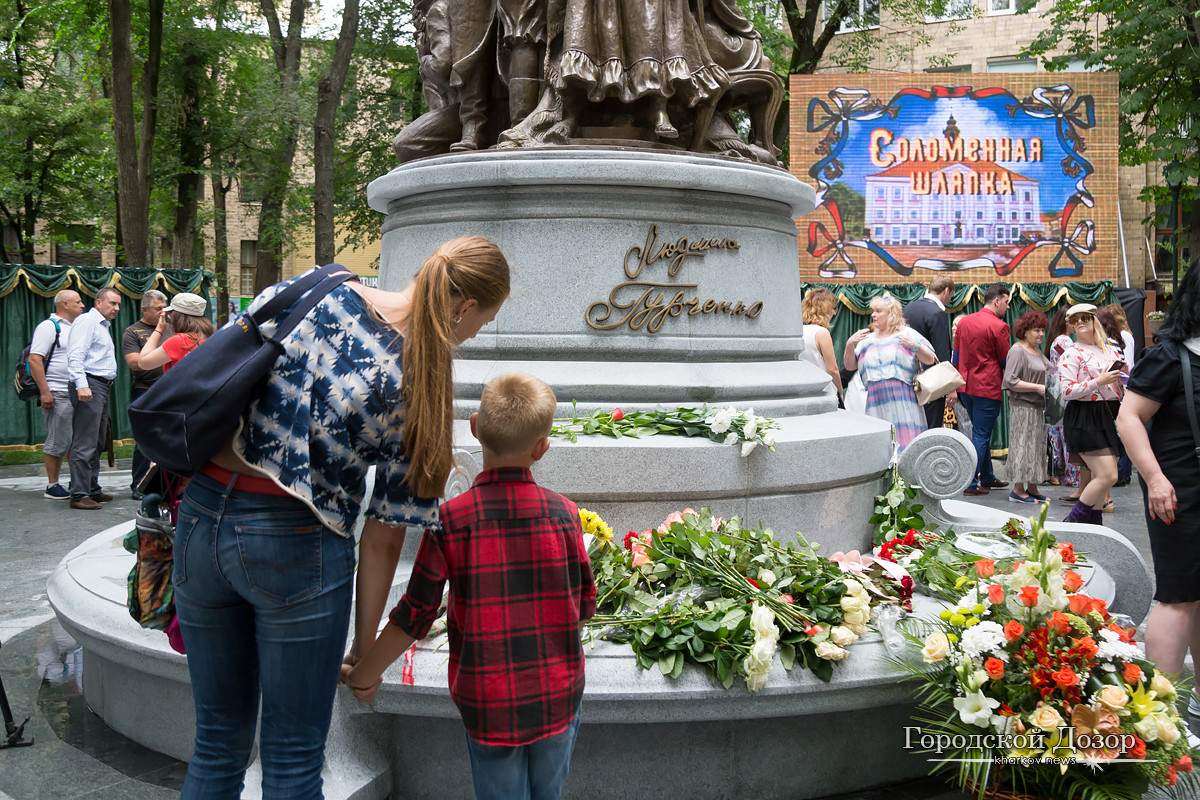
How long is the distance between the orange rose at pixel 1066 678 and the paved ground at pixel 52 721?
727 millimetres

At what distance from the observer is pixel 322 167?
1608 centimetres

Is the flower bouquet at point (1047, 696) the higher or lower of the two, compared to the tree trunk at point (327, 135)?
lower

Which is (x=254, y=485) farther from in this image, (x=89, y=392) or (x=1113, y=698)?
(x=89, y=392)

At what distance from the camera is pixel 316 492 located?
2.26 metres

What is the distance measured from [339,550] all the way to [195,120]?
2549 cm

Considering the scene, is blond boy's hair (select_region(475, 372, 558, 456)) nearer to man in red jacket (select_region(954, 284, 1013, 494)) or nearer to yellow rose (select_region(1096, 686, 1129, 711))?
yellow rose (select_region(1096, 686, 1129, 711))

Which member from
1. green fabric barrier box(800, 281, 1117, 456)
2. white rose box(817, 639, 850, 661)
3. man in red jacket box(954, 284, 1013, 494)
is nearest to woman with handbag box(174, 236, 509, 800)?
white rose box(817, 639, 850, 661)

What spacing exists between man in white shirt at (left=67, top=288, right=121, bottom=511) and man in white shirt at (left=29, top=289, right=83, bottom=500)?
0.25 ft

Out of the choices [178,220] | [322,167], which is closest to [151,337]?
[322,167]

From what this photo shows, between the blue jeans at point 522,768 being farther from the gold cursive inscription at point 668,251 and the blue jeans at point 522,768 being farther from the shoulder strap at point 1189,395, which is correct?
the gold cursive inscription at point 668,251

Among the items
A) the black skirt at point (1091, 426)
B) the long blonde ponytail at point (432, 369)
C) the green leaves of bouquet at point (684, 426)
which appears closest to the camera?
the long blonde ponytail at point (432, 369)

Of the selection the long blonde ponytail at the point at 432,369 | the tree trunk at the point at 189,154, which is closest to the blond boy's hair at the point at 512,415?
the long blonde ponytail at the point at 432,369

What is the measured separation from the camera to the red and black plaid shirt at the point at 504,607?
242 cm

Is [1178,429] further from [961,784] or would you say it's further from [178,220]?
[178,220]
